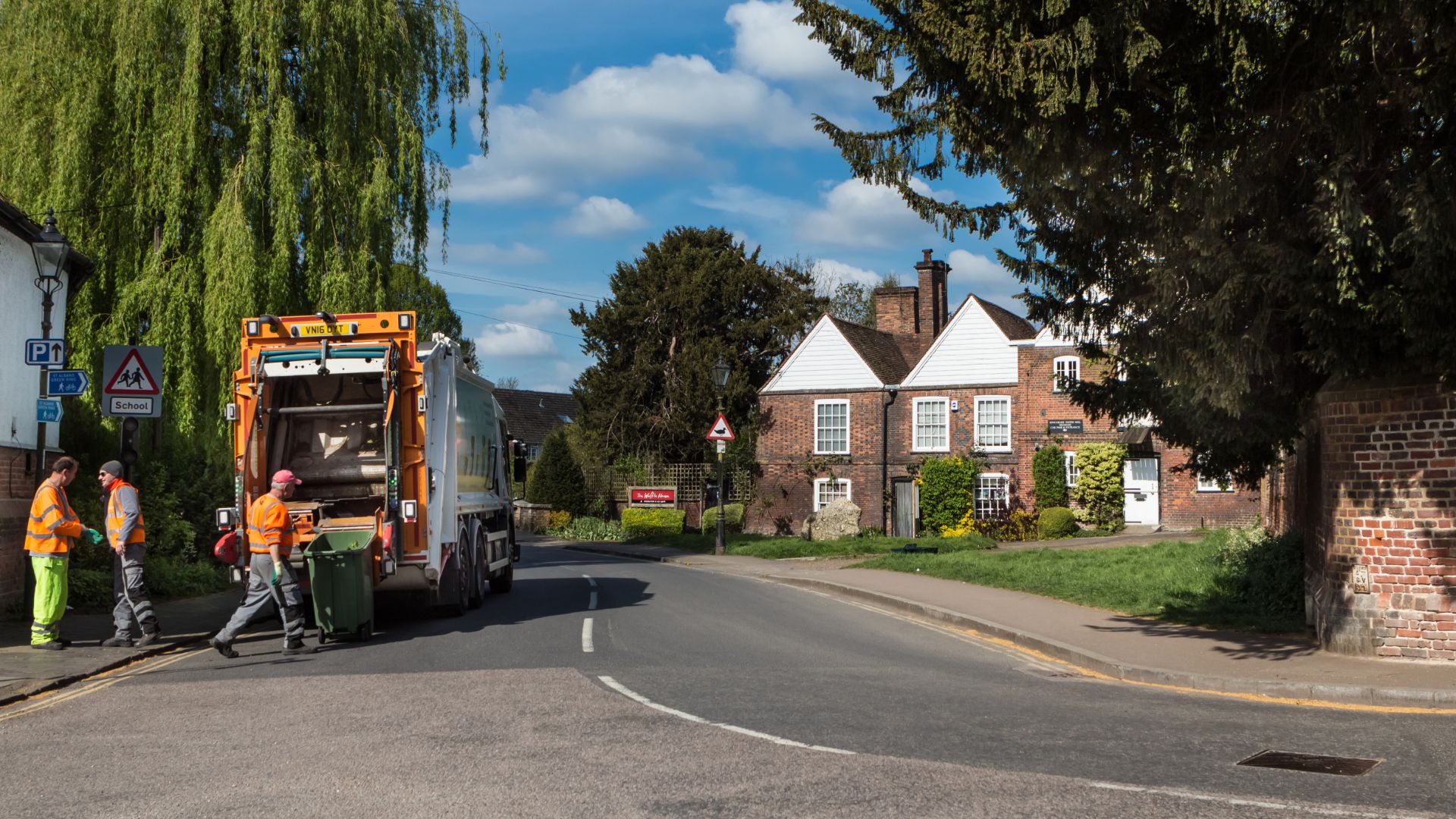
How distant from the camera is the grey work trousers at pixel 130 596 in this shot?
1218cm

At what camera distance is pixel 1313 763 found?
6867 millimetres

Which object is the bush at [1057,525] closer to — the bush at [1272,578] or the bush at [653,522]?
the bush at [653,522]

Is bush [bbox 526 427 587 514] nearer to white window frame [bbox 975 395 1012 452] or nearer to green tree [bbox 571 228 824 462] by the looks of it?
green tree [bbox 571 228 824 462]

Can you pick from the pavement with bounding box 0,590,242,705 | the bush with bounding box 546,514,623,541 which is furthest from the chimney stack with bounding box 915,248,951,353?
the pavement with bounding box 0,590,242,705

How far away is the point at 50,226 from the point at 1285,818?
14048 mm

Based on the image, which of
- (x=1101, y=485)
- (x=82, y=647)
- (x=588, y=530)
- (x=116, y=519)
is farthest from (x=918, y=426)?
(x=82, y=647)

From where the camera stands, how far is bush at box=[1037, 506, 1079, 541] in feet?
108

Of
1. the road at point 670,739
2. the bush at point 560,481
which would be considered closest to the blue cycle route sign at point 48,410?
Result: the road at point 670,739

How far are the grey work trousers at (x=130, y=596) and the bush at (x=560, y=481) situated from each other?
97.9 feet

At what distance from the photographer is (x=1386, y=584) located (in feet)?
33.9

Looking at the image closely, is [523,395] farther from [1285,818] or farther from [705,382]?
[1285,818]

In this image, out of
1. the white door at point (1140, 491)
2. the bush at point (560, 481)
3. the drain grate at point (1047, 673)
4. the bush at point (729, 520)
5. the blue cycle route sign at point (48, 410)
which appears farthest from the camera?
the bush at point (560, 481)

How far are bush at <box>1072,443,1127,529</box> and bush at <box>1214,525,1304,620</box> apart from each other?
1702 cm

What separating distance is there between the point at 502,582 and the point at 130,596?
22.2 ft
